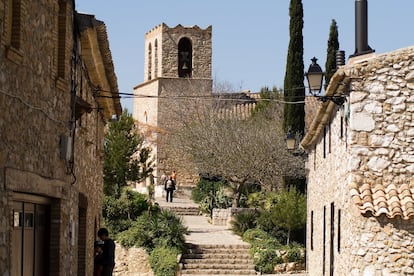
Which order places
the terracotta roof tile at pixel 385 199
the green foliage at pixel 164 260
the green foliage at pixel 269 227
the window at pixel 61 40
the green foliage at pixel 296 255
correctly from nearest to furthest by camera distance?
the window at pixel 61 40 → the terracotta roof tile at pixel 385 199 → the green foliage at pixel 164 260 → the green foliage at pixel 296 255 → the green foliage at pixel 269 227

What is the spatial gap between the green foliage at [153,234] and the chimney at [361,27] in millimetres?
16843

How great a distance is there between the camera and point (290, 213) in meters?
38.0

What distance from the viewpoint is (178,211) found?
4869 cm

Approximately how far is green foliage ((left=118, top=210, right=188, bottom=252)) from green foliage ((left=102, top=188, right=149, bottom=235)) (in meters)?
0.55

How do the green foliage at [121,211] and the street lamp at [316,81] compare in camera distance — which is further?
the green foliage at [121,211]

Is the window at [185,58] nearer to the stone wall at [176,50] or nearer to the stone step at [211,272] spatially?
the stone wall at [176,50]

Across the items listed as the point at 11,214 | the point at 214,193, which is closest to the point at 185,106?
the point at 214,193

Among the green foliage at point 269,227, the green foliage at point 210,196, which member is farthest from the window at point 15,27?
the green foliage at point 210,196

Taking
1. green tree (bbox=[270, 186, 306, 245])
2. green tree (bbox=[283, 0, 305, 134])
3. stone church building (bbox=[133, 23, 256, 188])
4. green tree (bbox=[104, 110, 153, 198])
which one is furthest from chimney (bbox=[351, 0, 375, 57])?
stone church building (bbox=[133, 23, 256, 188])

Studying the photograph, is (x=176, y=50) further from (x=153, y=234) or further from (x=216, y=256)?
(x=216, y=256)

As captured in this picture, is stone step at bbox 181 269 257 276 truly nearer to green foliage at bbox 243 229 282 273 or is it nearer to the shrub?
the shrub

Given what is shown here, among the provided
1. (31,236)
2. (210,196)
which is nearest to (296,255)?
(210,196)

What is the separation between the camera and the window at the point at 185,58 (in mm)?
68188

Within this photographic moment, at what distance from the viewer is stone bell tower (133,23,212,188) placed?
6328 centimetres
